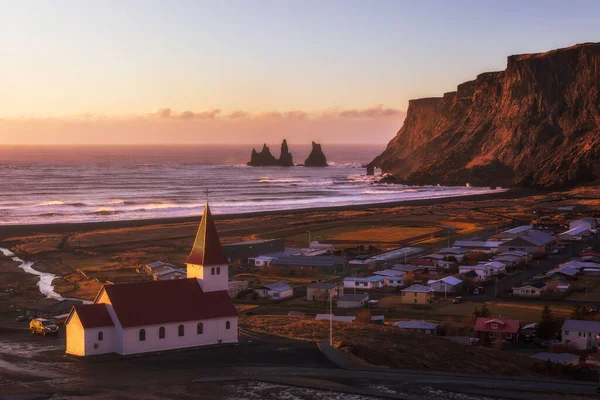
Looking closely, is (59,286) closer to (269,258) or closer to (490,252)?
(269,258)

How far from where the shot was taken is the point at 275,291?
45.7 metres

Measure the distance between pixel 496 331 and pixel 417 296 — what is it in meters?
8.92

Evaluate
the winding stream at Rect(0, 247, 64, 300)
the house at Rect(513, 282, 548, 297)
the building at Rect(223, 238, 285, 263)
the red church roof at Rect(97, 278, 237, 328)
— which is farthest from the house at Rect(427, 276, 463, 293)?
the red church roof at Rect(97, 278, 237, 328)

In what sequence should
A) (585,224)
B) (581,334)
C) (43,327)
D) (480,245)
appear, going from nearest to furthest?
(43,327)
(581,334)
(480,245)
(585,224)

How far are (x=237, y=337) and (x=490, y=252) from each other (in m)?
33.6

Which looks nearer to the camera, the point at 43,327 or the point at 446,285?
the point at 43,327

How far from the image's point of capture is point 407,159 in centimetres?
18075

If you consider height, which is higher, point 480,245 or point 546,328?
point 480,245

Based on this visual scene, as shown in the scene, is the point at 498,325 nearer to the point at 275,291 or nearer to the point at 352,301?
the point at 352,301

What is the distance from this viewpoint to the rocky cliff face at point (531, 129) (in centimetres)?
12950

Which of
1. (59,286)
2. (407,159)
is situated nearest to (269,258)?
(59,286)

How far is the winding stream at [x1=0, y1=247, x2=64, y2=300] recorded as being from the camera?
45.3 metres

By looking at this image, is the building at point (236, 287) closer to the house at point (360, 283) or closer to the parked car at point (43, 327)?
the house at point (360, 283)

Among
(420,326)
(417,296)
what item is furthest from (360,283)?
(420,326)
